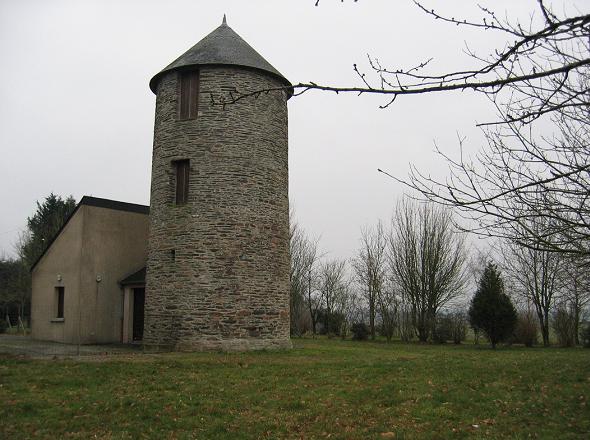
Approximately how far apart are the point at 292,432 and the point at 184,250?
33.9ft

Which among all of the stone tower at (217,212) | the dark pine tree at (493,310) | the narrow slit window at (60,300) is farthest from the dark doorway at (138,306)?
the dark pine tree at (493,310)

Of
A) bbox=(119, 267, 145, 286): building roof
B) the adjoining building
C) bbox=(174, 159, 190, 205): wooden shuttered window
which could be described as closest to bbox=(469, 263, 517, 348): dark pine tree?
the adjoining building

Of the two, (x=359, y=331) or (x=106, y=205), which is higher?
(x=106, y=205)

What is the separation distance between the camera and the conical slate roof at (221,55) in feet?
61.4

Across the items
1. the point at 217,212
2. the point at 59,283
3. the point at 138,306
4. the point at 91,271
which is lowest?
the point at 138,306

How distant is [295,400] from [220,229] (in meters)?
8.70

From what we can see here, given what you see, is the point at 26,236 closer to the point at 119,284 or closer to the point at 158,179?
the point at 119,284

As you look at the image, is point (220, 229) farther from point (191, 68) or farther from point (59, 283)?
point (59, 283)

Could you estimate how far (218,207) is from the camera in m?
17.9

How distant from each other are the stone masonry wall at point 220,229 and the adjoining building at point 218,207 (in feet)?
0.11

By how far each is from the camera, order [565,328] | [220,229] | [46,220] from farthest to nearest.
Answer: [46,220] < [565,328] < [220,229]

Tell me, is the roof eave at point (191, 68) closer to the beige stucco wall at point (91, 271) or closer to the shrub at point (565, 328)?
the beige stucco wall at point (91, 271)

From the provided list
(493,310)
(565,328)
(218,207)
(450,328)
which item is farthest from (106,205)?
(565,328)

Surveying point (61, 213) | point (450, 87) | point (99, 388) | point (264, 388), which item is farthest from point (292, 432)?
point (61, 213)
